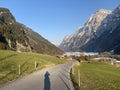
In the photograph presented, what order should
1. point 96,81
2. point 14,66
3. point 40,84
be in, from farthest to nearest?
point 14,66 < point 96,81 < point 40,84

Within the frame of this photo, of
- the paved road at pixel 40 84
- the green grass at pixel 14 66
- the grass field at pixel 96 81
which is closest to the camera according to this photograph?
the paved road at pixel 40 84

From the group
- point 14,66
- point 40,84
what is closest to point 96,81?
point 40,84

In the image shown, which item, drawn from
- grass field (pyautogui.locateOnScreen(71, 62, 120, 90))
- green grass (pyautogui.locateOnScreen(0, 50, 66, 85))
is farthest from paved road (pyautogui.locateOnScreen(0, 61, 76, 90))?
green grass (pyautogui.locateOnScreen(0, 50, 66, 85))

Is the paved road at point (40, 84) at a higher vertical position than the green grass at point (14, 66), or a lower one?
lower

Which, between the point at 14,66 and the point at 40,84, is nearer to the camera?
the point at 40,84

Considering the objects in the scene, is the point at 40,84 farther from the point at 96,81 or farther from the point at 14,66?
the point at 14,66

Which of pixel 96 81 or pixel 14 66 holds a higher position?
pixel 14 66

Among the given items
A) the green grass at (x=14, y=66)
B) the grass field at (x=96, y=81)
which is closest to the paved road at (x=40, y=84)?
the grass field at (x=96, y=81)

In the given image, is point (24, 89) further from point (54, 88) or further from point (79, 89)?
point (79, 89)

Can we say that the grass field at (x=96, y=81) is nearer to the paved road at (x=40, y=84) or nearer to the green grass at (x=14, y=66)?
the paved road at (x=40, y=84)

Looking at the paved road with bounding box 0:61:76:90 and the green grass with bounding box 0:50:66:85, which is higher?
the green grass with bounding box 0:50:66:85

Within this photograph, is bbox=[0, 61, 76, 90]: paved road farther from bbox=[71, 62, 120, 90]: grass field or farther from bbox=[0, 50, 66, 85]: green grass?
bbox=[0, 50, 66, 85]: green grass

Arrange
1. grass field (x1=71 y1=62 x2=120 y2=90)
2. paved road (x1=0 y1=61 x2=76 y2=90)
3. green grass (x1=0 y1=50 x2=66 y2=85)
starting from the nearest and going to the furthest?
1. paved road (x1=0 y1=61 x2=76 y2=90)
2. grass field (x1=71 y1=62 x2=120 y2=90)
3. green grass (x1=0 y1=50 x2=66 y2=85)

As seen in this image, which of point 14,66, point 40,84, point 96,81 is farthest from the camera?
point 14,66
